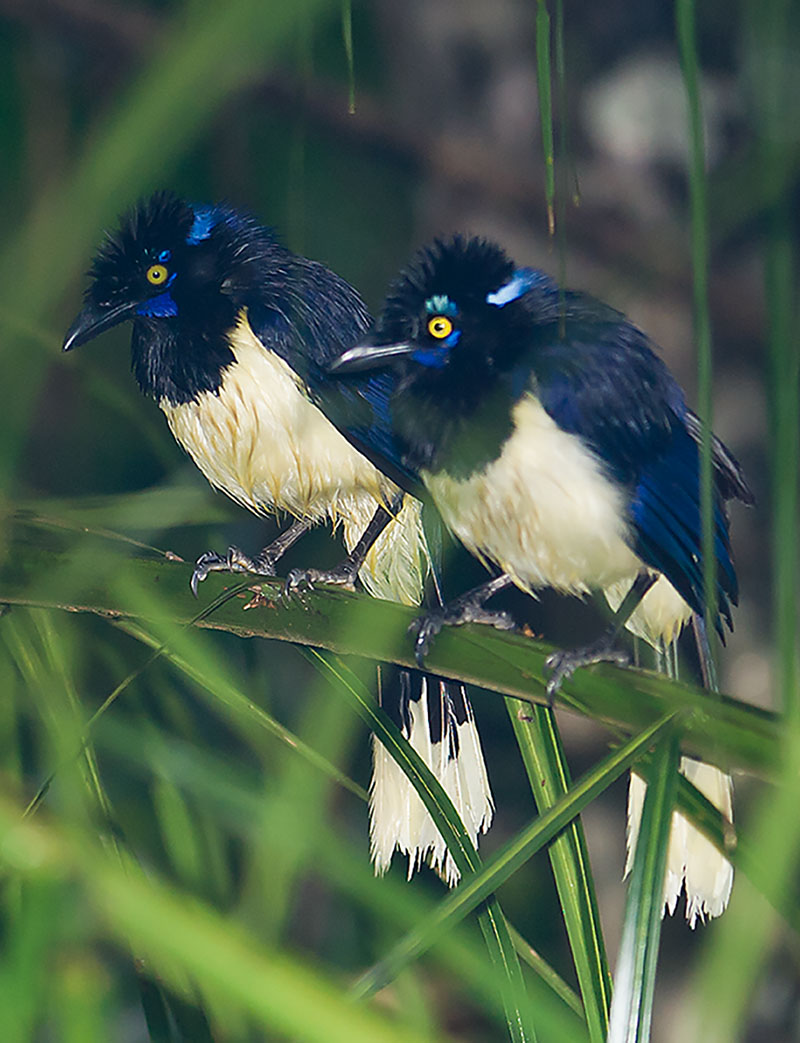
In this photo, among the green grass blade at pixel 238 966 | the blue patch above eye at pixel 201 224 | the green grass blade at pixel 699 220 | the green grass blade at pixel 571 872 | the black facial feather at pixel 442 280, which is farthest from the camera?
the blue patch above eye at pixel 201 224

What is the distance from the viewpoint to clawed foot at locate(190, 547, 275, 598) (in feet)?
2.20

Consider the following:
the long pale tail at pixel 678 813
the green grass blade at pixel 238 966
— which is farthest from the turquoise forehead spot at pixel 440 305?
the green grass blade at pixel 238 966

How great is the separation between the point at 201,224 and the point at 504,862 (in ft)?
1.83

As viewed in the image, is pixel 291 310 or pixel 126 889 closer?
pixel 126 889

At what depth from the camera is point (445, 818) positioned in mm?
576

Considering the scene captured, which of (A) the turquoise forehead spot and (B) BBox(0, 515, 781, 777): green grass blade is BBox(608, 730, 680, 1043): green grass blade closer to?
(B) BBox(0, 515, 781, 777): green grass blade

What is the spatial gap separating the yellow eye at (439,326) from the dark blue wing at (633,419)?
0.08 meters

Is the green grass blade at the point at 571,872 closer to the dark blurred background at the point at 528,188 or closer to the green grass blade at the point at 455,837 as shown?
the green grass blade at the point at 455,837

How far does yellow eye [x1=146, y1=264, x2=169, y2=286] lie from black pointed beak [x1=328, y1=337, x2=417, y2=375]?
17cm

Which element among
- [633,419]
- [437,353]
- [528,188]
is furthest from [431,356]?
[528,188]

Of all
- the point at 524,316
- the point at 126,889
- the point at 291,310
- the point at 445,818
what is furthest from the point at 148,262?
the point at 126,889

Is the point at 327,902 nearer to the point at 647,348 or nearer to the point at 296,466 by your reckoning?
the point at 296,466

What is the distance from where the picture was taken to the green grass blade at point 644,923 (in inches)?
16.9

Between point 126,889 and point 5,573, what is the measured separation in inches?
15.8
